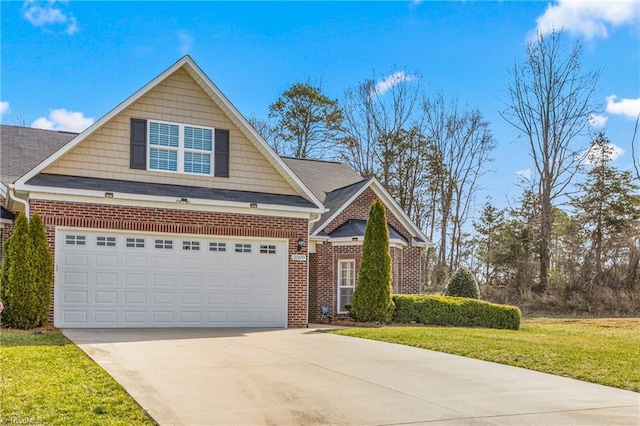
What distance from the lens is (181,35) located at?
16766mm

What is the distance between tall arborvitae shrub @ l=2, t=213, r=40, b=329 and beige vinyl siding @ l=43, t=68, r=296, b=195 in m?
1.94

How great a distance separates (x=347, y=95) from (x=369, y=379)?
32589 mm

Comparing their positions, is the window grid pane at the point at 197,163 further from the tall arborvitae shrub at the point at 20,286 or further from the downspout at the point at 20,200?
the tall arborvitae shrub at the point at 20,286

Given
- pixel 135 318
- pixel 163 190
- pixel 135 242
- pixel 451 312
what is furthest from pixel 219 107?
pixel 451 312

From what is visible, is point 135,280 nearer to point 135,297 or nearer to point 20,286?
point 135,297

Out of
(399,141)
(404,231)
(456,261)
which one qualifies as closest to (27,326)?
(404,231)

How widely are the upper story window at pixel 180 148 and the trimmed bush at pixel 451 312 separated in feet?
22.8

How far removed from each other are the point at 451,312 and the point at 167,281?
326 inches

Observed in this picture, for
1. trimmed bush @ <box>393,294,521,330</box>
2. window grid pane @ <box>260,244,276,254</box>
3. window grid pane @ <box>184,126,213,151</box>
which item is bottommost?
trimmed bush @ <box>393,294,521,330</box>

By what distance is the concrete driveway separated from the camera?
6.24 meters

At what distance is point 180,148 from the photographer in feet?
51.5

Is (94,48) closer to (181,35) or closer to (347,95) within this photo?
(181,35)

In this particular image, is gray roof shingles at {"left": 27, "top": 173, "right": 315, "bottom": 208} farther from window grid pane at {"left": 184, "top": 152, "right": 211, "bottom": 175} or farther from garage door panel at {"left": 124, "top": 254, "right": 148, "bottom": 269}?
garage door panel at {"left": 124, "top": 254, "right": 148, "bottom": 269}

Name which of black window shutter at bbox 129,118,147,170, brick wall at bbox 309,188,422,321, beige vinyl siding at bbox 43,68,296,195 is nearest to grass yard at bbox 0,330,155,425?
beige vinyl siding at bbox 43,68,296,195
